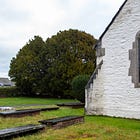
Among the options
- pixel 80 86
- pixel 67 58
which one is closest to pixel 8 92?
pixel 67 58

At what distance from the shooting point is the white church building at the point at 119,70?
15.0 m

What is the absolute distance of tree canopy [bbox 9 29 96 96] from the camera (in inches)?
1565

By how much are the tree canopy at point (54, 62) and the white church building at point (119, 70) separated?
2250cm

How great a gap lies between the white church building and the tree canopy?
73.8ft

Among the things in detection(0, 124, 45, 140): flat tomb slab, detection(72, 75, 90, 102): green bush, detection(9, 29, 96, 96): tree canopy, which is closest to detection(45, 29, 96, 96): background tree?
detection(9, 29, 96, 96): tree canopy

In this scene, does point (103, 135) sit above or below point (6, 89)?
below

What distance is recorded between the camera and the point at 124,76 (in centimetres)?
1537

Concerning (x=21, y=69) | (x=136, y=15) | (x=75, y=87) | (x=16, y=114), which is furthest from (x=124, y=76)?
(x=21, y=69)

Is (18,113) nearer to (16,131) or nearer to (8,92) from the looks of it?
(16,131)

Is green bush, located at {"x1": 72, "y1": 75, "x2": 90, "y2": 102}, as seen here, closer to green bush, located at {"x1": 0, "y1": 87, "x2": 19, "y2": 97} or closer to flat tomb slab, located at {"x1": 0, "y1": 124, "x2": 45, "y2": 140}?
flat tomb slab, located at {"x1": 0, "y1": 124, "x2": 45, "y2": 140}

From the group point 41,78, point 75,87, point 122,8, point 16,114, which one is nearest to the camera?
point 16,114

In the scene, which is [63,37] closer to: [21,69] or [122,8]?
[21,69]

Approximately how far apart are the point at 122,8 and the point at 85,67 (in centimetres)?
2475

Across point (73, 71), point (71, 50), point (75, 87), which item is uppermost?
point (71, 50)
